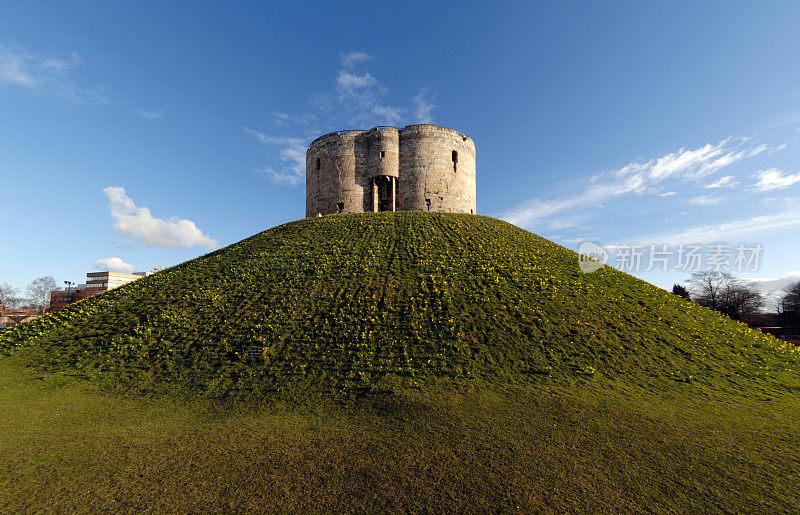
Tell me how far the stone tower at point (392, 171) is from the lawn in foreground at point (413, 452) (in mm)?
28972

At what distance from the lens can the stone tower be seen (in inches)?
1533

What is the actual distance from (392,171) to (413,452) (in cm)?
3397

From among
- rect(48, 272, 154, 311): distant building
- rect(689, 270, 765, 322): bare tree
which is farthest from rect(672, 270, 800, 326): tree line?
rect(48, 272, 154, 311): distant building

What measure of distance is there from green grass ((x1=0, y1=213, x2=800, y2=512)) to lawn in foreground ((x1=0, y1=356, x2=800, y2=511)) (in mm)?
59

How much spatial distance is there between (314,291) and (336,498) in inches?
574

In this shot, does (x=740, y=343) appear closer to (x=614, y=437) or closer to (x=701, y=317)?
(x=701, y=317)

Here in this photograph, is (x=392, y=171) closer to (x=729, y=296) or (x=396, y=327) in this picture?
(x=396, y=327)

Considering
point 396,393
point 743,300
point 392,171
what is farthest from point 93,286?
point 743,300

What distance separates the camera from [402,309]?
18281 mm

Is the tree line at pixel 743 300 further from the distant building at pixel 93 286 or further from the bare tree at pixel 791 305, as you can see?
the distant building at pixel 93 286

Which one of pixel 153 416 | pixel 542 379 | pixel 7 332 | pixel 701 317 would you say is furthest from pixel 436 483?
pixel 7 332

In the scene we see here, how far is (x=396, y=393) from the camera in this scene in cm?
1255

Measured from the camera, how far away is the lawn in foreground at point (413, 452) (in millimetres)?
6922

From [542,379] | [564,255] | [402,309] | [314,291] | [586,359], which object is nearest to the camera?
[542,379]
